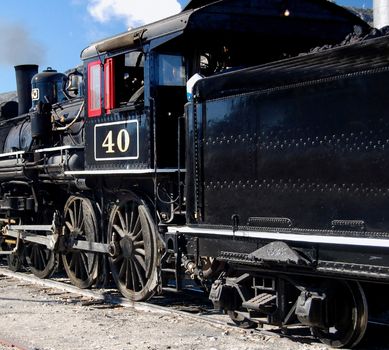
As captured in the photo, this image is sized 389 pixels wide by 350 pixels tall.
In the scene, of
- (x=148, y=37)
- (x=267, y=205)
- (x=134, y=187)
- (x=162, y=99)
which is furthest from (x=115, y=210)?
(x=267, y=205)

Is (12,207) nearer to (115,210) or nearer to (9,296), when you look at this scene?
(9,296)

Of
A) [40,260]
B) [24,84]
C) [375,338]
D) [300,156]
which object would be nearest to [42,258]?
[40,260]

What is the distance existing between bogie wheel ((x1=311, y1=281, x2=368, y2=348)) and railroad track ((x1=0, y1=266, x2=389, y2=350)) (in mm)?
275

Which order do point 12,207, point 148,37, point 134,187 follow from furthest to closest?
point 12,207, point 134,187, point 148,37

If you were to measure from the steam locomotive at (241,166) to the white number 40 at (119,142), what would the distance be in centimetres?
2

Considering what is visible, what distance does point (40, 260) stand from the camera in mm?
10828

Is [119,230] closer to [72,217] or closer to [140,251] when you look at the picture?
[140,251]

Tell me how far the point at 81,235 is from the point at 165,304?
1707mm

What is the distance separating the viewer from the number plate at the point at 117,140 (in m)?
7.44

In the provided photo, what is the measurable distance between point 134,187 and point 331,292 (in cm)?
319

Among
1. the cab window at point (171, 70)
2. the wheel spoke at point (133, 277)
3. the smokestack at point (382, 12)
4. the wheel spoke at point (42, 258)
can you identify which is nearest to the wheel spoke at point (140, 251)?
the wheel spoke at point (133, 277)

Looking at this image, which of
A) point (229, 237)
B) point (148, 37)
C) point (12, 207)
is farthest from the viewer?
point (12, 207)

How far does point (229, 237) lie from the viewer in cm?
597

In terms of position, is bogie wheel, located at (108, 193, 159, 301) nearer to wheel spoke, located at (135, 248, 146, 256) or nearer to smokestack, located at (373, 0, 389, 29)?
wheel spoke, located at (135, 248, 146, 256)
